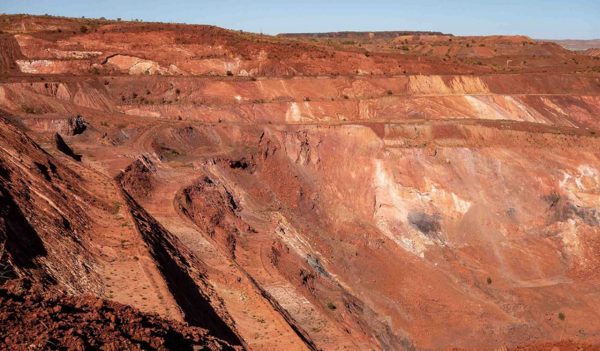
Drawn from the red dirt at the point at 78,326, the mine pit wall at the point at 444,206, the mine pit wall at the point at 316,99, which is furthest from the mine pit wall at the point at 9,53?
the red dirt at the point at 78,326

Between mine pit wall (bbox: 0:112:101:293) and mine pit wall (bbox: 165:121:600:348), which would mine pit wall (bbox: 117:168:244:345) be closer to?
mine pit wall (bbox: 0:112:101:293)

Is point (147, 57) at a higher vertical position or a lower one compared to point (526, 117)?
higher

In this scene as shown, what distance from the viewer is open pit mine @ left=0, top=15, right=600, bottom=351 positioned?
17.8 meters

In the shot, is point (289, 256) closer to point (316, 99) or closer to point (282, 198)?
point (282, 198)

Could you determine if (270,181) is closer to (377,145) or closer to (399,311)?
(377,145)

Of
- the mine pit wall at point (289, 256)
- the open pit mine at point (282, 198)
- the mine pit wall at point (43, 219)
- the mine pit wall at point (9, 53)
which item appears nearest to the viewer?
the mine pit wall at point (43, 219)

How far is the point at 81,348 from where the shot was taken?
1012 cm

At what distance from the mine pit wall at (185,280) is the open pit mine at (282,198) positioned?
127 mm

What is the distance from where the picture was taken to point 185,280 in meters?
20.7

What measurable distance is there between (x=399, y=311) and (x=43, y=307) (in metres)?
19.6

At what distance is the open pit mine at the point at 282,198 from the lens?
58.4 ft

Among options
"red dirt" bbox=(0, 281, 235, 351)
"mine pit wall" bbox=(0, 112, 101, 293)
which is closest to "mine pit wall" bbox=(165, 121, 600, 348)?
"mine pit wall" bbox=(0, 112, 101, 293)

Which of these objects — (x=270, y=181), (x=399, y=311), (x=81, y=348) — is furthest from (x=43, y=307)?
(x=270, y=181)

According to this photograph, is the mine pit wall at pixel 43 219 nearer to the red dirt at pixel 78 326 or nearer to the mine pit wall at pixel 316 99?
the red dirt at pixel 78 326
